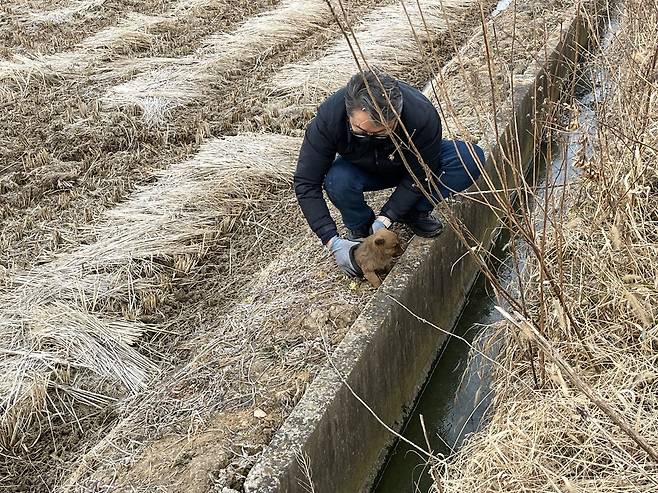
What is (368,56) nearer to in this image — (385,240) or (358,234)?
(358,234)

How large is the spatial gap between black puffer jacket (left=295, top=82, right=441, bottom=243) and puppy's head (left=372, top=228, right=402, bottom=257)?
0.63 feet

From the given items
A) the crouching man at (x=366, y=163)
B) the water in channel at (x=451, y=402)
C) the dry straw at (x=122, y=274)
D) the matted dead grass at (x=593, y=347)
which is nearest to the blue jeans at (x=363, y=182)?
the crouching man at (x=366, y=163)

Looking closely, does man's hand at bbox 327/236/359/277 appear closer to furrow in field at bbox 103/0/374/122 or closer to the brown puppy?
the brown puppy

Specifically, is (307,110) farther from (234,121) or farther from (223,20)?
(223,20)

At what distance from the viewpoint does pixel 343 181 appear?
3666 millimetres

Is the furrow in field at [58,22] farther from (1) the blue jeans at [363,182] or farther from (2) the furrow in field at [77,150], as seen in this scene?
(1) the blue jeans at [363,182]

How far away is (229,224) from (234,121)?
168cm

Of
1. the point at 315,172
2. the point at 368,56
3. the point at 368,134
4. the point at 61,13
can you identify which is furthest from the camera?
the point at 61,13

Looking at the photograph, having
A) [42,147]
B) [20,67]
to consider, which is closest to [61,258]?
[42,147]

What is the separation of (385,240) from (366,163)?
1.36 ft

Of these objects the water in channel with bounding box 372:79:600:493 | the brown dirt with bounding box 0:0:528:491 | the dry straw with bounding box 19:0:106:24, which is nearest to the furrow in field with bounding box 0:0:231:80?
the brown dirt with bounding box 0:0:528:491

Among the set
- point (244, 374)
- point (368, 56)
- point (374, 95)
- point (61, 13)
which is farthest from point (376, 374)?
point (61, 13)

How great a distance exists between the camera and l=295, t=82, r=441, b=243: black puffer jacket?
131 inches

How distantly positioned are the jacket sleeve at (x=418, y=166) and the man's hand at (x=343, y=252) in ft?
0.93
